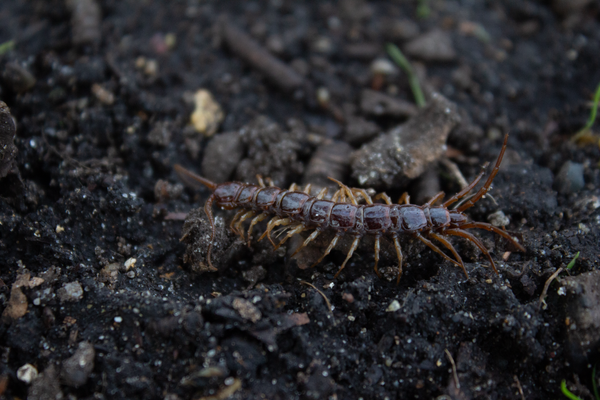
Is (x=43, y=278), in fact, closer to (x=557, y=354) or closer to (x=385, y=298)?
(x=385, y=298)

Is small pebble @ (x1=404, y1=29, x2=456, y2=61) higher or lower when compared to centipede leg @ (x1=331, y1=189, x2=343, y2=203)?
higher

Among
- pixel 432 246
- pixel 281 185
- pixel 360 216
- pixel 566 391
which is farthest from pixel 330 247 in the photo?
pixel 566 391

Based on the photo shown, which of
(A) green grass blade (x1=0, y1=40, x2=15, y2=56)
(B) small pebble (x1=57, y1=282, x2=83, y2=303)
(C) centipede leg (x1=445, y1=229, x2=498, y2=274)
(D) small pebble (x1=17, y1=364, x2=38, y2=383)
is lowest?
(D) small pebble (x1=17, y1=364, x2=38, y2=383)

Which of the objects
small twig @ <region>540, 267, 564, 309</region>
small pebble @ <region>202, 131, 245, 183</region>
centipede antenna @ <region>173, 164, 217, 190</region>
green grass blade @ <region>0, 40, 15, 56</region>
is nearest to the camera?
small twig @ <region>540, 267, 564, 309</region>

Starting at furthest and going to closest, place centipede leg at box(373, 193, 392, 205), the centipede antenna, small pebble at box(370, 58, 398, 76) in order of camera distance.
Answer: small pebble at box(370, 58, 398, 76)
the centipede antenna
centipede leg at box(373, 193, 392, 205)

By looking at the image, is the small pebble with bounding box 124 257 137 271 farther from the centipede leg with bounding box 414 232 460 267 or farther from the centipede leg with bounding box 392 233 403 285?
the centipede leg with bounding box 414 232 460 267

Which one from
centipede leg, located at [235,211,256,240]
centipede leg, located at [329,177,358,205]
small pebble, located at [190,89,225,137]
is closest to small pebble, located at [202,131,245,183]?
small pebble, located at [190,89,225,137]

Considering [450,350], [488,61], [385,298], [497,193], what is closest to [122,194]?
[385,298]

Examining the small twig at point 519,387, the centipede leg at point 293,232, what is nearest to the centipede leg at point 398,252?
the centipede leg at point 293,232

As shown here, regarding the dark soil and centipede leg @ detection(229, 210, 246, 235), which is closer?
the dark soil
